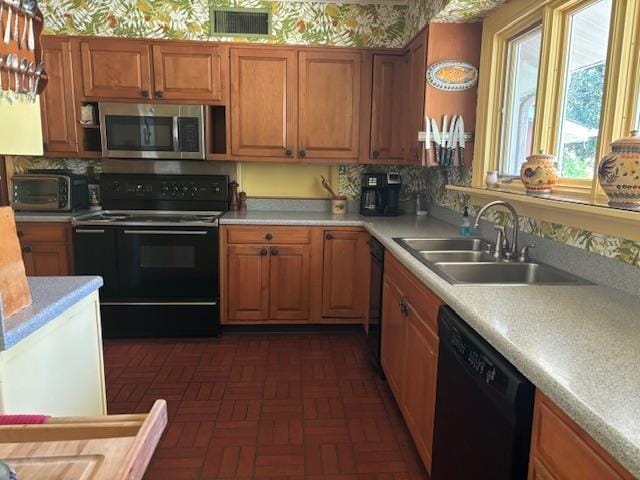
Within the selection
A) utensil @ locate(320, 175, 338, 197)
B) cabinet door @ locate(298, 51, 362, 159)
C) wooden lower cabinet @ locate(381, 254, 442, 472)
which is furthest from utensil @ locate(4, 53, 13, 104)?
utensil @ locate(320, 175, 338, 197)

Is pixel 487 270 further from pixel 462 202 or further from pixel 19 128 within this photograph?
pixel 19 128

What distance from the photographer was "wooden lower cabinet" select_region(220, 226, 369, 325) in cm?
325

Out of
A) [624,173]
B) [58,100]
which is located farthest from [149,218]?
[624,173]

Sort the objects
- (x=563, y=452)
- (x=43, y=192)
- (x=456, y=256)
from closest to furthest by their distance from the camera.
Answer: (x=563, y=452) → (x=456, y=256) → (x=43, y=192)

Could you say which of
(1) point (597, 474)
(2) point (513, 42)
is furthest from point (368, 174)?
(1) point (597, 474)

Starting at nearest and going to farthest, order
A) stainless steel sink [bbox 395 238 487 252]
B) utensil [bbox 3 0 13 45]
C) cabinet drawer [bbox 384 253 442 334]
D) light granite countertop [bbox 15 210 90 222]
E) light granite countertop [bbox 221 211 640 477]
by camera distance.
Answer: light granite countertop [bbox 221 211 640 477] → utensil [bbox 3 0 13 45] → cabinet drawer [bbox 384 253 442 334] → stainless steel sink [bbox 395 238 487 252] → light granite countertop [bbox 15 210 90 222]

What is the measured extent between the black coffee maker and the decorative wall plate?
33.7 inches

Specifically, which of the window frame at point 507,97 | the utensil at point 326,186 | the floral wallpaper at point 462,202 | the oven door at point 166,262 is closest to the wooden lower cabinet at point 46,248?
the oven door at point 166,262

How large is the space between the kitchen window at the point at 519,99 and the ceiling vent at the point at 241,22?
183 centimetres

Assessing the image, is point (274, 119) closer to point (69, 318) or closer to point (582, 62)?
point (582, 62)

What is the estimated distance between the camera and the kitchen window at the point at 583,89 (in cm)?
181

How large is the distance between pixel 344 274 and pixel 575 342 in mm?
2283

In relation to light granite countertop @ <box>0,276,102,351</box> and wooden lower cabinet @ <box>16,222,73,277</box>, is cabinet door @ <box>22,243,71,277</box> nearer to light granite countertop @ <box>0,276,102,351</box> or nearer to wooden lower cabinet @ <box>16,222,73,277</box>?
wooden lower cabinet @ <box>16,222,73,277</box>

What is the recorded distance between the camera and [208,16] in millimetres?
3393
